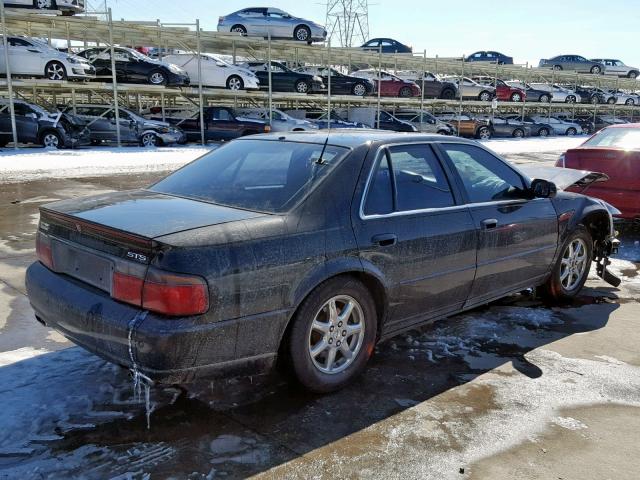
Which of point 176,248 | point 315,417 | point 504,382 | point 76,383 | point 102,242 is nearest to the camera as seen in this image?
point 176,248

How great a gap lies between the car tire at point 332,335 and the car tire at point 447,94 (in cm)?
3256

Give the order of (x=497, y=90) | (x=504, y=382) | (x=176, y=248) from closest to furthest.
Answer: (x=176, y=248)
(x=504, y=382)
(x=497, y=90)

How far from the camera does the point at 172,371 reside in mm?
2768

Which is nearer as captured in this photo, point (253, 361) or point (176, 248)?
point (176, 248)

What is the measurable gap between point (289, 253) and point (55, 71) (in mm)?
19938

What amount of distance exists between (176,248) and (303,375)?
1.05 m

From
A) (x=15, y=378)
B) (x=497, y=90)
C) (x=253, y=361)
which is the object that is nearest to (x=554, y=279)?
(x=253, y=361)

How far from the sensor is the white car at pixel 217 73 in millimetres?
24516

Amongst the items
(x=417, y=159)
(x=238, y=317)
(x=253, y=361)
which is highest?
(x=417, y=159)

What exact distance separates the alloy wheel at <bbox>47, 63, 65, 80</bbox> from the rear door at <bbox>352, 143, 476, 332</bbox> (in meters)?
19.3

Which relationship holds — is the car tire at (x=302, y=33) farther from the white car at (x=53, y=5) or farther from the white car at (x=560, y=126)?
Answer: the white car at (x=560, y=126)

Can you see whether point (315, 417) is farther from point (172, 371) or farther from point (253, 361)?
point (172, 371)

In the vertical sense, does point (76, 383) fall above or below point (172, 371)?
below

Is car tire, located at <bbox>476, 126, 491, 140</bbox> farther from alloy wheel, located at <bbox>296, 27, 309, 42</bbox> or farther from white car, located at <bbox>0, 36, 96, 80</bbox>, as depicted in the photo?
white car, located at <bbox>0, 36, 96, 80</bbox>
